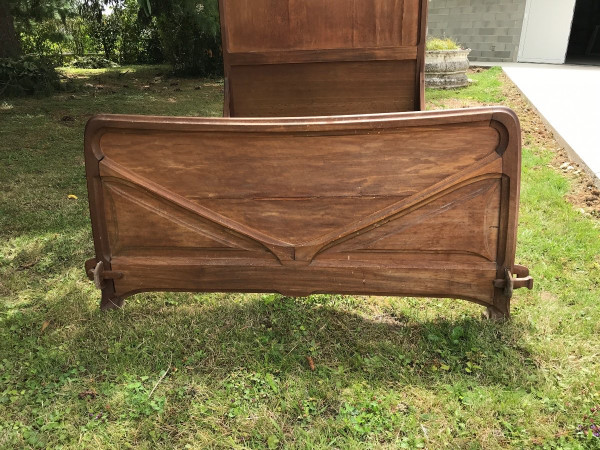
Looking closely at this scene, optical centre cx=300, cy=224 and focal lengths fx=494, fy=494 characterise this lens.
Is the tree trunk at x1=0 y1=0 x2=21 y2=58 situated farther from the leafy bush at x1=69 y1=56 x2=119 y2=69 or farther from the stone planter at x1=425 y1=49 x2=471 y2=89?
the stone planter at x1=425 y1=49 x2=471 y2=89

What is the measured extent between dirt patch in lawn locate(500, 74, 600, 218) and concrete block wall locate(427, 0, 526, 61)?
19.1ft

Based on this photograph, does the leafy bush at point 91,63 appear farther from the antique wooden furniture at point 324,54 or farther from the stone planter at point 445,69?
the antique wooden furniture at point 324,54

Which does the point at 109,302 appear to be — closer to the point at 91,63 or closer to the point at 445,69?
the point at 445,69

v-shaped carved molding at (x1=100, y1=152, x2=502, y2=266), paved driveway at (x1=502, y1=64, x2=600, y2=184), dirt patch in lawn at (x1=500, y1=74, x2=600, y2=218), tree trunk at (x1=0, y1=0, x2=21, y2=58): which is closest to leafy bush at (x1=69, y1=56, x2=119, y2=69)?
tree trunk at (x1=0, y1=0, x2=21, y2=58)

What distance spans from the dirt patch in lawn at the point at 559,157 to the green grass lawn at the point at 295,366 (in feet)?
2.39

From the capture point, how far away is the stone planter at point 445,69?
31.7 feet

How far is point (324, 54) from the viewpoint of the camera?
339 cm

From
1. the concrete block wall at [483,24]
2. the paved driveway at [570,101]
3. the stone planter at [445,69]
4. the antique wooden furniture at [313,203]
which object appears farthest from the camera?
the concrete block wall at [483,24]

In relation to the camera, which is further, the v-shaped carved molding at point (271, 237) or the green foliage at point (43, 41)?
the green foliage at point (43, 41)

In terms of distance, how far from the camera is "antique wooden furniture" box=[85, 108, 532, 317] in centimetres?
206

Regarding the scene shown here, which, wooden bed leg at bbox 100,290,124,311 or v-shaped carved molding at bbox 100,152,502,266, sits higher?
v-shaped carved molding at bbox 100,152,502,266

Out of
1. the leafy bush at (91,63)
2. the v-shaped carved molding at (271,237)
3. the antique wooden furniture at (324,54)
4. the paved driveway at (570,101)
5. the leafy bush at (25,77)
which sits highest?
the antique wooden furniture at (324,54)

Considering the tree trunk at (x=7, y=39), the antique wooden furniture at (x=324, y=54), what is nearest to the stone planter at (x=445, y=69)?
the antique wooden furniture at (x=324, y=54)

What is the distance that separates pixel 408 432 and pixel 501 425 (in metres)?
0.36
